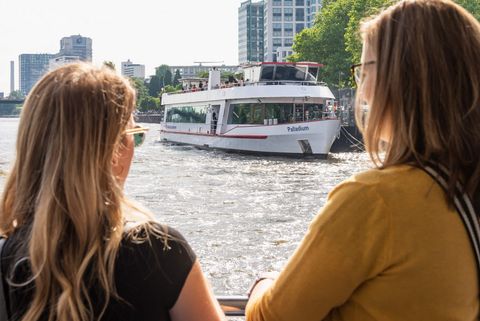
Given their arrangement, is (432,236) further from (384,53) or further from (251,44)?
(251,44)

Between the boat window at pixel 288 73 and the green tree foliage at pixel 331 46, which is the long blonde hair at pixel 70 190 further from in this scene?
the green tree foliage at pixel 331 46

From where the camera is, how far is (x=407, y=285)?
1.39 m

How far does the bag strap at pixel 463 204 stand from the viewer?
4.60 feet

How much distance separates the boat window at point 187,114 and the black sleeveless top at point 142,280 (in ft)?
105

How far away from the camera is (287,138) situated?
1073 inches

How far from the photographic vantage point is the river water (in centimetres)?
932

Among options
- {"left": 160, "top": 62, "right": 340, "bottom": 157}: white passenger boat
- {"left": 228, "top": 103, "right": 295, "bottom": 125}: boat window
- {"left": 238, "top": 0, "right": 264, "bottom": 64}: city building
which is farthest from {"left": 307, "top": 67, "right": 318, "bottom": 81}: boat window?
{"left": 238, "top": 0, "right": 264, "bottom": 64}: city building

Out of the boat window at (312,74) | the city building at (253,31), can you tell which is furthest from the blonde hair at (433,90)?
the city building at (253,31)

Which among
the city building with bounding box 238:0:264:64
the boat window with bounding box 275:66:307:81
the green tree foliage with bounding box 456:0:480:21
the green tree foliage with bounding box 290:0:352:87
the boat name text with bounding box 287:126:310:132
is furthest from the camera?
the city building with bounding box 238:0:264:64

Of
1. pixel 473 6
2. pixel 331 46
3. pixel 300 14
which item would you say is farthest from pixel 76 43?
pixel 473 6

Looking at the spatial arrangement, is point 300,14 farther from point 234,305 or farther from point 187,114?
point 234,305

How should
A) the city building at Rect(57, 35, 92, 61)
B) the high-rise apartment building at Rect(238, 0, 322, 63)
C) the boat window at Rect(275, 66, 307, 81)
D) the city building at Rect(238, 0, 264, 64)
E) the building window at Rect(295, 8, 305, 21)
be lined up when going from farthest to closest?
the city building at Rect(238, 0, 264, 64), the building window at Rect(295, 8, 305, 21), the high-rise apartment building at Rect(238, 0, 322, 63), the city building at Rect(57, 35, 92, 61), the boat window at Rect(275, 66, 307, 81)

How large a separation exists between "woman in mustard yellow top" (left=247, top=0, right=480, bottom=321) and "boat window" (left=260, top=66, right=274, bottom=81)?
27.1 meters

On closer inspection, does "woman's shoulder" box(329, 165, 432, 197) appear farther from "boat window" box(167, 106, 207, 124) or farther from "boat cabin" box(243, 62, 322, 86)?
"boat window" box(167, 106, 207, 124)
